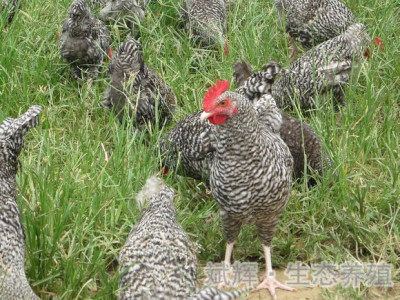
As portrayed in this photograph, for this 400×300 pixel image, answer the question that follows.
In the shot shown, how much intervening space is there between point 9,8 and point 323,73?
124 inches

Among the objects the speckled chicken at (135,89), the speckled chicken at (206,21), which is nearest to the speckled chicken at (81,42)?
the speckled chicken at (135,89)

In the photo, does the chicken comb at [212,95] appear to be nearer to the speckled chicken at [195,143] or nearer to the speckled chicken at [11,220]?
the speckled chicken at [195,143]

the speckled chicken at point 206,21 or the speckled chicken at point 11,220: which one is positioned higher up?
the speckled chicken at point 206,21

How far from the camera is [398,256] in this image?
17.6ft

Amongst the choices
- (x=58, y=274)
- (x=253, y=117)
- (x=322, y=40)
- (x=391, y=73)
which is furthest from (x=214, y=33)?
(x=58, y=274)

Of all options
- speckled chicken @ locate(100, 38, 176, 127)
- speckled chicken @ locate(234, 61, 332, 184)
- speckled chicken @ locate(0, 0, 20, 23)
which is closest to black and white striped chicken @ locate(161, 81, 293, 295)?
speckled chicken @ locate(234, 61, 332, 184)

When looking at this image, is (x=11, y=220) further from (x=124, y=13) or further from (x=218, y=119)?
(x=124, y=13)

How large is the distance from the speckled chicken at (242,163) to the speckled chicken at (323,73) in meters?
2.04

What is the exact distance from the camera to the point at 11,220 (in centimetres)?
463

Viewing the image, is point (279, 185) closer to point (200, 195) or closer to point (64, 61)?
point (200, 195)

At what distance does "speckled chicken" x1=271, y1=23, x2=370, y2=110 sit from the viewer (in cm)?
695

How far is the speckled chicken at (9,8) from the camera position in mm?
7613

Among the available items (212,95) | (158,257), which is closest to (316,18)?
(212,95)

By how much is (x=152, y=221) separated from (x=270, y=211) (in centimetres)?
77
